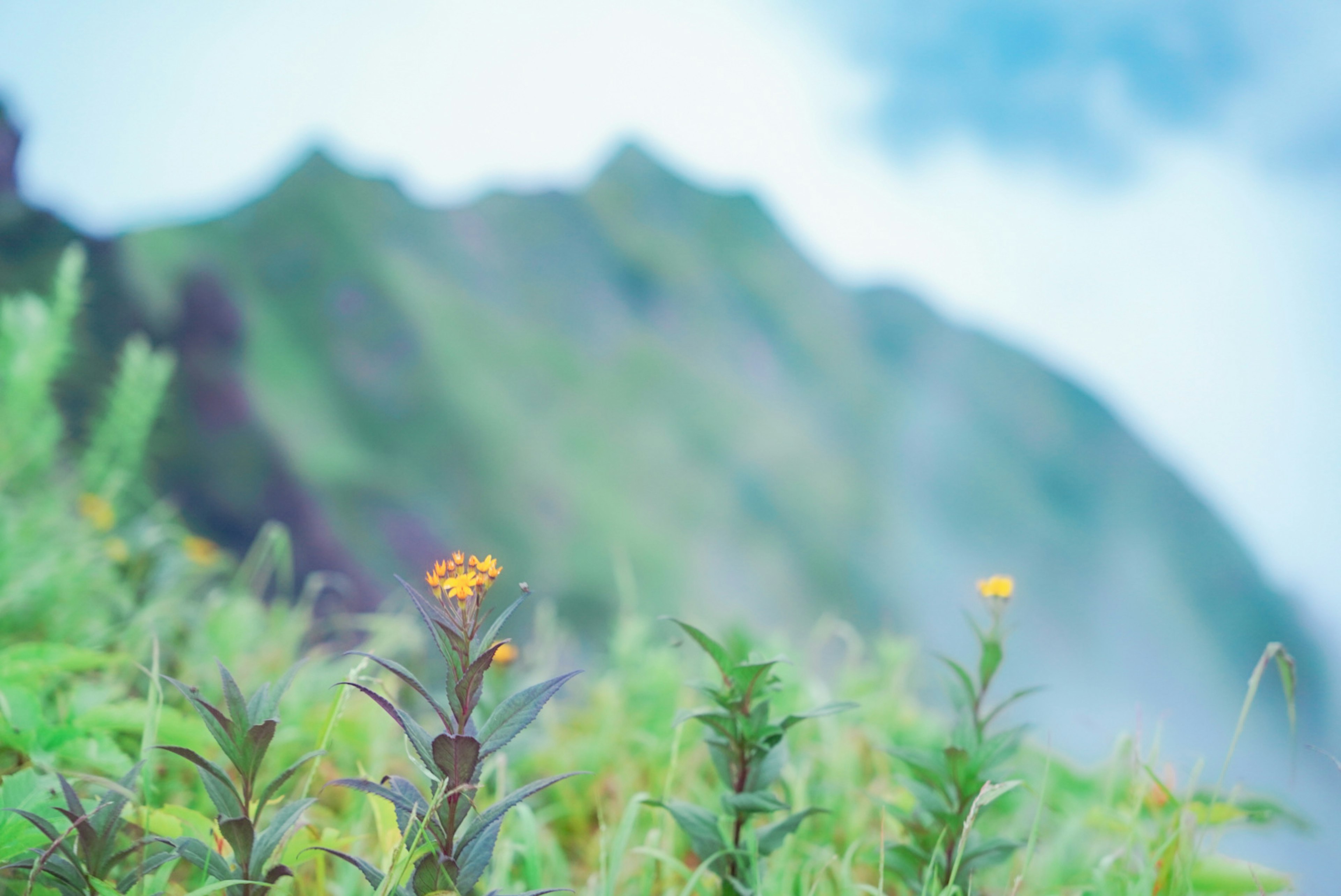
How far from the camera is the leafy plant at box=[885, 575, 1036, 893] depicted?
687mm

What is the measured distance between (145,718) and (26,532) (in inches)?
38.4

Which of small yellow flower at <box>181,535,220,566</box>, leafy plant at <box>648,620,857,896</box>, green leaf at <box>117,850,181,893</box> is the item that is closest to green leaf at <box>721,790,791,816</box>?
leafy plant at <box>648,620,857,896</box>

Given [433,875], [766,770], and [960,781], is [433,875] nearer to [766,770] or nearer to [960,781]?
[766,770]

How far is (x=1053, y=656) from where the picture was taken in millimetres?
2213

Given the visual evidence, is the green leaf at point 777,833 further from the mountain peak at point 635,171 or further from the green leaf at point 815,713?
the mountain peak at point 635,171

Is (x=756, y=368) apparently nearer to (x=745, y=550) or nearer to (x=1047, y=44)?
(x=745, y=550)

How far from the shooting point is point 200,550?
1.84m

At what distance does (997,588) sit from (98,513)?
193cm

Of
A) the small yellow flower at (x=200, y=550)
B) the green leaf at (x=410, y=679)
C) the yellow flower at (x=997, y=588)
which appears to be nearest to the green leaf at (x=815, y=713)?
the yellow flower at (x=997, y=588)

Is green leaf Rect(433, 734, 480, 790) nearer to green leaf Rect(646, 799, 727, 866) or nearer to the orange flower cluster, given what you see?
the orange flower cluster

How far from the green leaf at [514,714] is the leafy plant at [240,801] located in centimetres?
14

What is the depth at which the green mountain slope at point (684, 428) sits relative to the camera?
2.27 meters

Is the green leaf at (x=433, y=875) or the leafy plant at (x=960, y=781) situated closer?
the green leaf at (x=433, y=875)

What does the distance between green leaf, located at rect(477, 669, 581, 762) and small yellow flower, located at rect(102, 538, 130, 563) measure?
4.43ft
